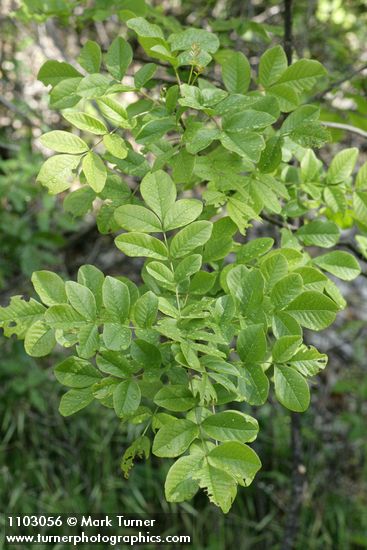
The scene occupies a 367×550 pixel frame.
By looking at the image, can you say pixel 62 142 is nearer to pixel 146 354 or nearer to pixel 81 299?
pixel 81 299

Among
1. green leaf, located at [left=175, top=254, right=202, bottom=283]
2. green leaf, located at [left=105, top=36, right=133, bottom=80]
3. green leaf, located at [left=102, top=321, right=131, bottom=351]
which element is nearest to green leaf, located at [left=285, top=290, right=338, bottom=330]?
green leaf, located at [left=175, top=254, right=202, bottom=283]

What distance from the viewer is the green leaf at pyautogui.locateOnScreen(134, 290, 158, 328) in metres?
0.95

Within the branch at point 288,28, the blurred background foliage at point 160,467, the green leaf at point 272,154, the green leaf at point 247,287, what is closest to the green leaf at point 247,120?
the green leaf at point 272,154

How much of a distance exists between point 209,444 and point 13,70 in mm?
3274

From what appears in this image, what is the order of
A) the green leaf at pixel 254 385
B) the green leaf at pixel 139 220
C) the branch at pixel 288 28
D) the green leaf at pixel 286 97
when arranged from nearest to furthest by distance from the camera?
the green leaf at pixel 254 385, the green leaf at pixel 139 220, the green leaf at pixel 286 97, the branch at pixel 288 28

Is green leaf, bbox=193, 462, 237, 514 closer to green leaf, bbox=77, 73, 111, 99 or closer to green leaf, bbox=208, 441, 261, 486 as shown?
green leaf, bbox=208, 441, 261, 486

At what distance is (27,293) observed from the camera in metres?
3.47

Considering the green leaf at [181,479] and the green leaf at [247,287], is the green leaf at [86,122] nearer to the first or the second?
the green leaf at [247,287]

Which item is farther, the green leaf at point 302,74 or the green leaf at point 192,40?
the green leaf at point 302,74

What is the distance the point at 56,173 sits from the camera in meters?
1.01

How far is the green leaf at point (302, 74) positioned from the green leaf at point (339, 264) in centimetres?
33

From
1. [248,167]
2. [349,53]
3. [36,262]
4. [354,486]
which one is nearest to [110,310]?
[248,167]

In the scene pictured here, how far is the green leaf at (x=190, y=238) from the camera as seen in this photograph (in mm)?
1011

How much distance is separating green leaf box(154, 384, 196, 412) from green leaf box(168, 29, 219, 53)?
550mm
